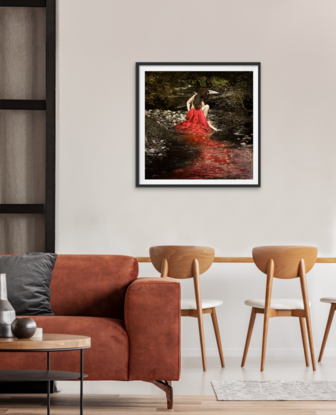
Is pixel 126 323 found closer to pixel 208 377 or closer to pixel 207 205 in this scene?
pixel 208 377

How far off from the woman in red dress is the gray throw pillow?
6.41 ft

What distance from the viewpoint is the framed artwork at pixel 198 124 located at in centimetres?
452

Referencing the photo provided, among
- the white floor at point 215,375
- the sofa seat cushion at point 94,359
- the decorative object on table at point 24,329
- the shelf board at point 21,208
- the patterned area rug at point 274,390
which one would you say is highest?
the shelf board at point 21,208

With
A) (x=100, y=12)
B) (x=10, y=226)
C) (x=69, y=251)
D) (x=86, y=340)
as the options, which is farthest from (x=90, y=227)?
(x=86, y=340)

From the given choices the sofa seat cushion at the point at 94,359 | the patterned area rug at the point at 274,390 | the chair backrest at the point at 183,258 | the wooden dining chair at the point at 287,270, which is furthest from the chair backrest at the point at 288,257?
the sofa seat cushion at the point at 94,359

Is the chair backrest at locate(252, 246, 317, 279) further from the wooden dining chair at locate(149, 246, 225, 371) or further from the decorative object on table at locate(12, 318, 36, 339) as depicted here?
the decorative object on table at locate(12, 318, 36, 339)

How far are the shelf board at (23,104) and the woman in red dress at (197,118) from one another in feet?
3.79

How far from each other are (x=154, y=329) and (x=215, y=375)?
108 centimetres

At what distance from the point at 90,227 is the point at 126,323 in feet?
6.27

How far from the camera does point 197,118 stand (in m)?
4.55

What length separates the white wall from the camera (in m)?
4.49

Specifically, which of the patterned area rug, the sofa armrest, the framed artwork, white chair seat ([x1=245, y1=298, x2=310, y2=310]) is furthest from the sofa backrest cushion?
the framed artwork

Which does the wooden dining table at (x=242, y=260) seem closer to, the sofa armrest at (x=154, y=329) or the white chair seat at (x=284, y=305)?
the white chair seat at (x=284, y=305)

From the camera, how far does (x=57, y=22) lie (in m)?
4.57
